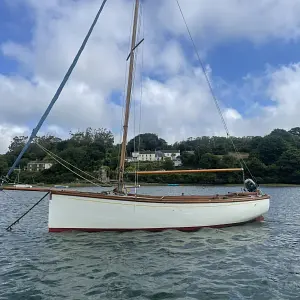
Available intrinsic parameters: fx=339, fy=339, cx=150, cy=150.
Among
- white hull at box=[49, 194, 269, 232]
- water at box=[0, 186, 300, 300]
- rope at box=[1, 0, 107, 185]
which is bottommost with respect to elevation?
water at box=[0, 186, 300, 300]

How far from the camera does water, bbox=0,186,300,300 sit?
8.71 meters

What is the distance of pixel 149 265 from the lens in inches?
433

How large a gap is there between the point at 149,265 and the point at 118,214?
490 cm

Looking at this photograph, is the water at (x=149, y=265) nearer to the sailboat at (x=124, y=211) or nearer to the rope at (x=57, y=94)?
the sailboat at (x=124, y=211)

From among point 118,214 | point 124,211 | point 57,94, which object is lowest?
point 118,214

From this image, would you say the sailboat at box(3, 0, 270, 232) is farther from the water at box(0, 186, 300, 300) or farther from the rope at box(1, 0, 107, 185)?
the rope at box(1, 0, 107, 185)

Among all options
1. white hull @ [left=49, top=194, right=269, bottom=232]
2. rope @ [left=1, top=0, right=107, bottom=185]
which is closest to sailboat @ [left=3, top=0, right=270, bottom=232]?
white hull @ [left=49, top=194, right=269, bottom=232]

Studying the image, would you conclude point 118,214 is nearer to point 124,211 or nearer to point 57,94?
point 124,211

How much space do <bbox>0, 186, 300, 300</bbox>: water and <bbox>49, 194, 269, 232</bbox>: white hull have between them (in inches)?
18.8

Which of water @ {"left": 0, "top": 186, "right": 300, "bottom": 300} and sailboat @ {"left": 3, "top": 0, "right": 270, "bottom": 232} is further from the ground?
sailboat @ {"left": 3, "top": 0, "right": 270, "bottom": 232}

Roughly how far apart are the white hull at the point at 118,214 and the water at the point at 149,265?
1.57ft

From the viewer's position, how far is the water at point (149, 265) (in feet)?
28.6

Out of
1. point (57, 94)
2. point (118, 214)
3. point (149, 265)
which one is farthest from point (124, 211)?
point (57, 94)

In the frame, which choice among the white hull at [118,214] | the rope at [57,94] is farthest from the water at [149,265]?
the rope at [57,94]
